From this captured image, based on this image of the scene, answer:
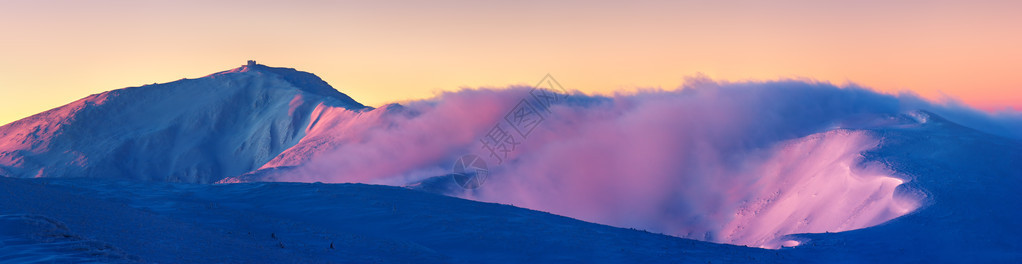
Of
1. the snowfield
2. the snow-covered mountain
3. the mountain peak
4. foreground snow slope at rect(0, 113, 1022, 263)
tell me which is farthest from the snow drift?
the mountain peak

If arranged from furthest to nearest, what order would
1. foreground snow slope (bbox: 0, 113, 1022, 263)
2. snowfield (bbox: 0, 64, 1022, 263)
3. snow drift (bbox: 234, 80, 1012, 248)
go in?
snow drift (bbox: 234, 80, 1012, 248) < snowfield (bbox: 0, 64, 1022, 263) < foreground snow slope (bbox: 0, 113, 1022, 263)

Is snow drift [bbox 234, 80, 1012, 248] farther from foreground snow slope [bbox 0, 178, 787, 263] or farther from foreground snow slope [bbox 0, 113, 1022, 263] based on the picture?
foreground snow slope [bbox 0, 178, 787, 263]

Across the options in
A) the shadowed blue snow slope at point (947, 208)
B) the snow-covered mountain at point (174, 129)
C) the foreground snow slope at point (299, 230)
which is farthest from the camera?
the snow-covered mountain at point (174, 129)

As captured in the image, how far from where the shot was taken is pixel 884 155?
105ft

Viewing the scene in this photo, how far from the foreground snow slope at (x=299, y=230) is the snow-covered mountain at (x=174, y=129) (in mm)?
38501

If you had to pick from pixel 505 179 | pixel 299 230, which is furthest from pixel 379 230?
pixel 505 179

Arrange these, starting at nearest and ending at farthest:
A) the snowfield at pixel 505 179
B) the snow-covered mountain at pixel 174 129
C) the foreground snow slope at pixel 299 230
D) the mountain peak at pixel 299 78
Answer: the foreground snow slope at pixel 299 230, the snowfield at pixel 505 179, the snow-covered mountain at pixel 174 129, the mountain peak at pixel 299 78

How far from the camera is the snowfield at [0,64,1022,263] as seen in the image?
1711 cm

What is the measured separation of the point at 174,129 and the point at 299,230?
55.8 meters

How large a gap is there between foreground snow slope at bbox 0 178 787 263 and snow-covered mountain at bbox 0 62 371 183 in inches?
1516

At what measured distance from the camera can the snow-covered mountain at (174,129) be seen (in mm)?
62312

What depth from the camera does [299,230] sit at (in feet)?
58.4

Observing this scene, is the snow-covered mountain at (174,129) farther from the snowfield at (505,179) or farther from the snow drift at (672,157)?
the snow drift at (672,157)

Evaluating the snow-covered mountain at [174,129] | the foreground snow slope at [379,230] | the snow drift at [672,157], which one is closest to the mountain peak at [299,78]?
the snow-covered mountain at [174,129]
